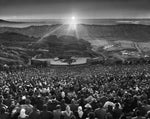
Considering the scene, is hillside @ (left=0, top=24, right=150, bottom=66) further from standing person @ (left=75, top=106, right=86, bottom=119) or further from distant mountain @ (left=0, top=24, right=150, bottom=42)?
standing person @ (left=75, top=106, right=86, bottom=119)

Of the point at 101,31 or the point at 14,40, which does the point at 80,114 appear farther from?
the point at 101,31

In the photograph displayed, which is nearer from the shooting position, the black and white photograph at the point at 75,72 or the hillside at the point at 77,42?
the black and white photograph at the point at 75,72

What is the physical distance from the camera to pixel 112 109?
33.6ft

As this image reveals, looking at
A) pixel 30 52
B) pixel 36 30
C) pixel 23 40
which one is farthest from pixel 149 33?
pixel 30 52

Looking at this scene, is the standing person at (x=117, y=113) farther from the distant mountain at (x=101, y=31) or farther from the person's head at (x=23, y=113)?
the distant mountain at (x=101, y=31)

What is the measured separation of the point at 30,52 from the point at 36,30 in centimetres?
5000

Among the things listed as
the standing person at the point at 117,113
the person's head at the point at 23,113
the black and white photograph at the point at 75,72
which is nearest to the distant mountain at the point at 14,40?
the black and white photograph at the point at 75,72

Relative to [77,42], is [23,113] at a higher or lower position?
lower

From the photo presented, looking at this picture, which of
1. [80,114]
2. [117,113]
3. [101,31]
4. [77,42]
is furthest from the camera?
[101,31]

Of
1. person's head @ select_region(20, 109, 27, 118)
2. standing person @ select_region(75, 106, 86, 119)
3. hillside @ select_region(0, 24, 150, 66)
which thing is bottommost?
standing person @ select_region(75, 106, 86, 119)

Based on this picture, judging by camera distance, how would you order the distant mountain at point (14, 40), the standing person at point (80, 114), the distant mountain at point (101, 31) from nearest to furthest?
the standing person at point (80, 114), the distant mountain at point (14, 40), the distant mountain at point (101, 31)

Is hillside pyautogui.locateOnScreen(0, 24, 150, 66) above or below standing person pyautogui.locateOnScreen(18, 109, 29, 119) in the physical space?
above

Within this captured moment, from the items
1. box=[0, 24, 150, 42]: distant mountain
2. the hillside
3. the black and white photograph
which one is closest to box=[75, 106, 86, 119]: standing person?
the black and white photograph

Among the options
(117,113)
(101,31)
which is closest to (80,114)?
(117,113)
